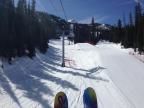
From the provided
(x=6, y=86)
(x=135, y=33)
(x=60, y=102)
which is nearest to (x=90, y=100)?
(x=60, y=102)

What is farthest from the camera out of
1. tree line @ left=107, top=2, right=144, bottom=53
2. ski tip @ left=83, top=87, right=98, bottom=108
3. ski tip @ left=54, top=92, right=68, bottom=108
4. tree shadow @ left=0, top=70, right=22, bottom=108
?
tree line @ left=107, top=2, right=144, bottom=53

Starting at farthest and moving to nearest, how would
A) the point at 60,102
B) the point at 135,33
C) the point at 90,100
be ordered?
1. the point at 135,33
2. the point at 90,100
3. the point at 60,102

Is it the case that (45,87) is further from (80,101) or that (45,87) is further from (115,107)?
(115,107)

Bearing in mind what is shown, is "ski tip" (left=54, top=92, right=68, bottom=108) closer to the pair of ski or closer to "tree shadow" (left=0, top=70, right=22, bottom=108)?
the pair of ski

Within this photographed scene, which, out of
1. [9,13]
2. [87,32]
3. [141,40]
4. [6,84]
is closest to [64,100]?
[6,84]

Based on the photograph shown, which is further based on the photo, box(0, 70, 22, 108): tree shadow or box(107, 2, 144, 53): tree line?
box(107, 2, 144, 53): tree line

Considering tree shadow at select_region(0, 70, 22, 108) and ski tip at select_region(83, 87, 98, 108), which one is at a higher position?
ski tip at select_region(83, 87, 98, 108)

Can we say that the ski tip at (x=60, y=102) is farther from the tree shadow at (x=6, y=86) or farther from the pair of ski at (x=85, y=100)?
the tree shadow at (x=6, y=86)

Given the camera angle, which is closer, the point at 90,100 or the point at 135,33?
the point at 90,100

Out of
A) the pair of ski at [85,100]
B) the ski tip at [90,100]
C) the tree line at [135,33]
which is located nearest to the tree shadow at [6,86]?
the pair of ski at [85,100]

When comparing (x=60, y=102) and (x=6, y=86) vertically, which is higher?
(x=60, y=102)

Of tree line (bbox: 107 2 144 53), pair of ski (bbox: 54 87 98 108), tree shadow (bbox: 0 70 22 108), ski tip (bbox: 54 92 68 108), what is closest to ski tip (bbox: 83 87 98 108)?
pair of ski (bbox: 54 87 98 108)

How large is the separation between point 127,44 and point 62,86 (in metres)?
55.0

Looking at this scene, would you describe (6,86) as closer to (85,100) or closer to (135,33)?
(85,100)
